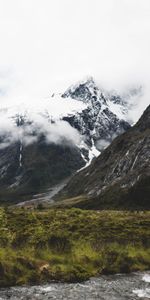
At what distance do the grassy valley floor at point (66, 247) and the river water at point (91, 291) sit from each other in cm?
197

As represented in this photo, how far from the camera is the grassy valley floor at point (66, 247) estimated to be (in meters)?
47.2

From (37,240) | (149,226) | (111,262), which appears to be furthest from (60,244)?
(149,226)

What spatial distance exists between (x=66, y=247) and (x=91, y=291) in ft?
40.1

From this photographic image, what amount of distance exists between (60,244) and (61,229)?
15.3 ft

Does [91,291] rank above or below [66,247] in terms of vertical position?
below

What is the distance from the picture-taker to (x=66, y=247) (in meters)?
54.6

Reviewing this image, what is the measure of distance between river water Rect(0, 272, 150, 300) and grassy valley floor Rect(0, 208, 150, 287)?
1.97 m

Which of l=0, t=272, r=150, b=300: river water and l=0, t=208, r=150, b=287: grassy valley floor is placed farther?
l=0, t=208, r=150, b=287: grassy valley floor

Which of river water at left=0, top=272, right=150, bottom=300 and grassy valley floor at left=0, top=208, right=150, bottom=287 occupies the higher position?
grassy valley floor at left=0, top=208, right=150, bottom=287

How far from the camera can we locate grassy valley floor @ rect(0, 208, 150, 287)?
4719 centimetres

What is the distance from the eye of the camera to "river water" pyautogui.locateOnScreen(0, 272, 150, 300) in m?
40.3

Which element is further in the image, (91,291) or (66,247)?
(66,247)

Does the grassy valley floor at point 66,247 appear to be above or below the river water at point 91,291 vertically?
above

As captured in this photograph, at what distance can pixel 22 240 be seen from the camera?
54375 millimetres
